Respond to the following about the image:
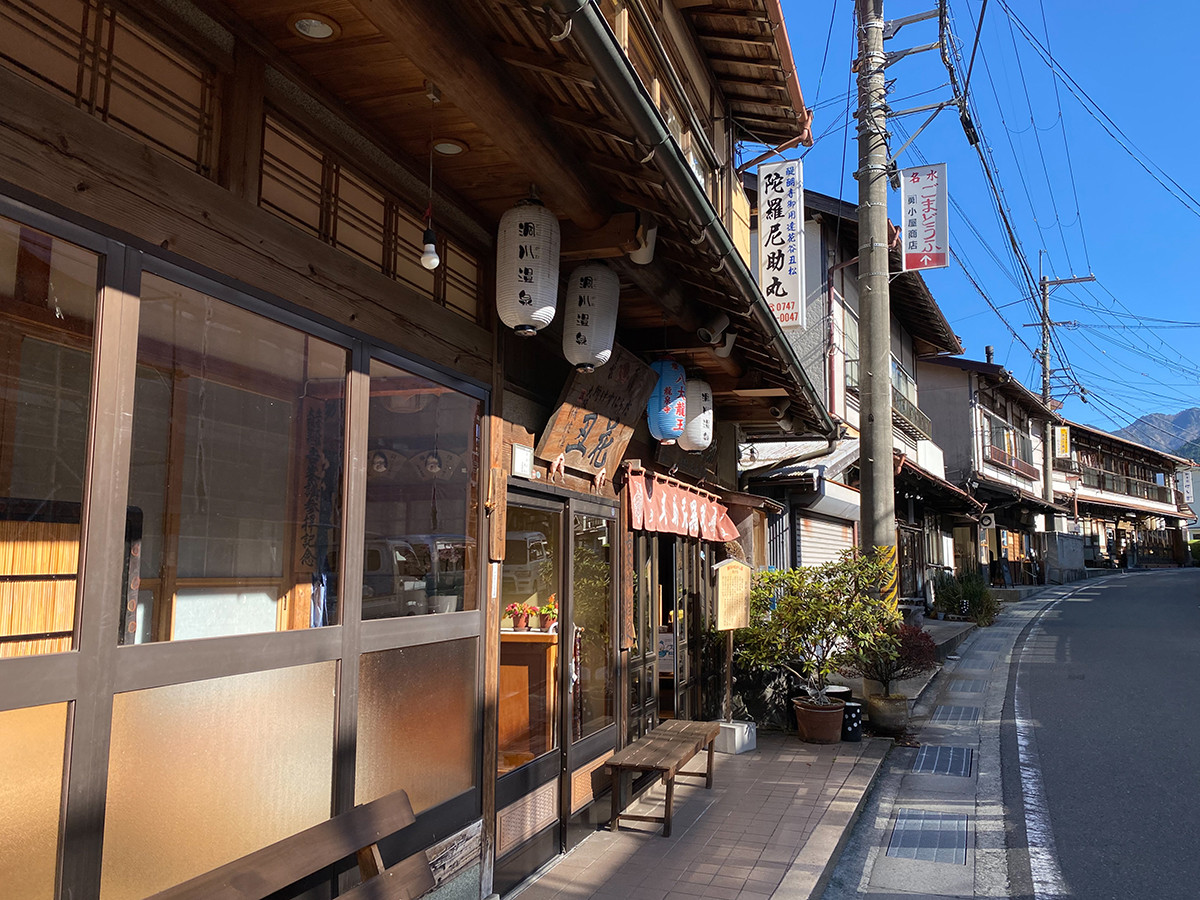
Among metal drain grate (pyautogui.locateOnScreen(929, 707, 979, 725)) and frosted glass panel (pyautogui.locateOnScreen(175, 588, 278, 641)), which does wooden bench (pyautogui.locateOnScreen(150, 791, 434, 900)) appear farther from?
metal drain grate (pyautogui.locateOnScreen(929, 707, 979, 725))

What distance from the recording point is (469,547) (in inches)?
228

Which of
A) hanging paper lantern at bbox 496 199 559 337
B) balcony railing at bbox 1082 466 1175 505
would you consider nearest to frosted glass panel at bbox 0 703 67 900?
hanging paper lantern at bbox 496 199 559 337

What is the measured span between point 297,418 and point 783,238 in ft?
37.8

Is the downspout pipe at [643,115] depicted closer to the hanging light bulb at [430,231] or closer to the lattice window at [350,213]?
the hanging light bulb at [430,231]

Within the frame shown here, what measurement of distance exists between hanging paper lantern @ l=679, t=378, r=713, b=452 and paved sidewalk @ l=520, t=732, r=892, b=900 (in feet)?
12.3

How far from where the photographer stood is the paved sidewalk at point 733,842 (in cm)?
618

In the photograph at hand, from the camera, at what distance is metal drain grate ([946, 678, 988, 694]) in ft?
51.4

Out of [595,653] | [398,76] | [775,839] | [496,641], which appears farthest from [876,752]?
[398,76]

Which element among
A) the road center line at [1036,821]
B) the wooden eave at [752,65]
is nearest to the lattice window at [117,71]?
the road center line at [1036,821]

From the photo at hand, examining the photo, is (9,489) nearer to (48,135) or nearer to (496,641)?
(48,135)

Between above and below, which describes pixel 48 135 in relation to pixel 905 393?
below

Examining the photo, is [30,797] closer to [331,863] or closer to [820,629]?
[331,863]

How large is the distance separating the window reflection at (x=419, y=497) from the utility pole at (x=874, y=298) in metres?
7.59

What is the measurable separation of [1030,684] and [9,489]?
56.1ft
